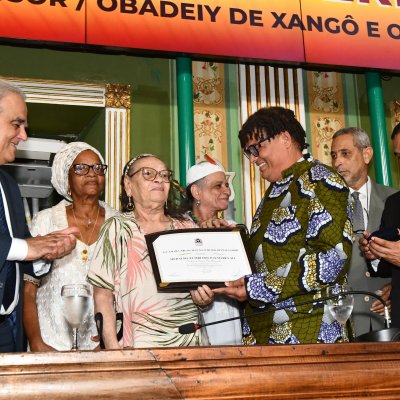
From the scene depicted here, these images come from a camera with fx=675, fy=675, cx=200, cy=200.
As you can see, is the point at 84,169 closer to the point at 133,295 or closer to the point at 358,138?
the point at 133,295

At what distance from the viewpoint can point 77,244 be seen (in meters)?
3.03

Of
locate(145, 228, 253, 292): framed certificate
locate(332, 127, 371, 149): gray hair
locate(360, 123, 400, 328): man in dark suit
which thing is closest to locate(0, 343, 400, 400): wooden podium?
locate(145, 228, 253, 292): framed certificate

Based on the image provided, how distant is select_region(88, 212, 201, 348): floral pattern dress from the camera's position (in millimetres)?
2225

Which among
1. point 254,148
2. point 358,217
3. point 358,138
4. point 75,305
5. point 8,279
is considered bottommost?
point 75,305

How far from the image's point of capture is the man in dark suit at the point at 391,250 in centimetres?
249

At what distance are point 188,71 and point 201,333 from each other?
263 cm

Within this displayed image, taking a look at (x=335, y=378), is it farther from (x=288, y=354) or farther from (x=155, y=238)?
(x=155, y=238)

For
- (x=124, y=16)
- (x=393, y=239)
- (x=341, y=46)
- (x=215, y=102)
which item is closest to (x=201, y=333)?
(x=393, y=239)

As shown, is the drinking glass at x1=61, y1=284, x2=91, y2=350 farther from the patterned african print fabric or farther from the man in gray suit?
the man in gray suit

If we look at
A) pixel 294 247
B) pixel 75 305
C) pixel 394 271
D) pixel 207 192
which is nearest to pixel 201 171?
pixel 207 192

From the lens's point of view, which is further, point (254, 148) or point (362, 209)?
point (362, 209)

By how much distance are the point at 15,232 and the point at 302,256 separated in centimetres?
Result: 95

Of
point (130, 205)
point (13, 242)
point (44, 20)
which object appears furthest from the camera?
point (44, 20)

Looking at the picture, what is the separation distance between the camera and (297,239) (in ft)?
7.37
